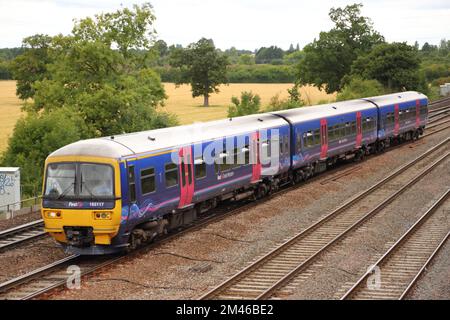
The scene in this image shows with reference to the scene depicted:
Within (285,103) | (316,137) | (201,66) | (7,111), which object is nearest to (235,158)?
(316,137)

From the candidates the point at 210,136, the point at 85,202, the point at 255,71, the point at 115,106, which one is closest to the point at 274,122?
the point at 210,136

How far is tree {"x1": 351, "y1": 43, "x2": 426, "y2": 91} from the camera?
69875 mm

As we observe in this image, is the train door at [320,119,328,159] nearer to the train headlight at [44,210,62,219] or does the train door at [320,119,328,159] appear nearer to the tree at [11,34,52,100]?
the train headlight at [44,210,62,219]

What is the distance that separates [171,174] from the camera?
1941 centimetres

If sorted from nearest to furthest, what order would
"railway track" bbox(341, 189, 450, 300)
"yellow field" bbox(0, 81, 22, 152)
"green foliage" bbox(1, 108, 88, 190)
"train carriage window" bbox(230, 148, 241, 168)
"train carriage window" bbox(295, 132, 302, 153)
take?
"railway track" bbox(341, 189, 450, 300)
"train carriage window" bbox(230, 148, 241, 168)
"train carriage window" bbox(295, 132, 302, 153)
"green foliage" bbox(1, 108, 88, 190)
"yellow field" bbox(0, 81, 22, 152)

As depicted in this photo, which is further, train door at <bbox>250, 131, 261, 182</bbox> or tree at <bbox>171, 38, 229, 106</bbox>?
tree at <bbox>171, 38, 229, 106</bbox>

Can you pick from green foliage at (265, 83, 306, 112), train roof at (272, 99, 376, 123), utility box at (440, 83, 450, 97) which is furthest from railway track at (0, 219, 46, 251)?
utility box at (440, 83, 450, 97)

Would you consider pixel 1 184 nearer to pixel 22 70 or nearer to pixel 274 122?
pixel 274 122

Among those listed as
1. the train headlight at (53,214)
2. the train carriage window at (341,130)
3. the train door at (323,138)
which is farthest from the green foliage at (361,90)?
the train headlight at (53,214)

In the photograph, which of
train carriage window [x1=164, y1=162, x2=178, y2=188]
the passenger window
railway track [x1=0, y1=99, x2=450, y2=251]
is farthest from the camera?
railway track [x1=0, y1=99, x2=450, y2=251]

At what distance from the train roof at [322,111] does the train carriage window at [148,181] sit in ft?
35.8

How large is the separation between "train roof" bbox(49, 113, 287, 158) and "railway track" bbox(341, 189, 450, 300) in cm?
638

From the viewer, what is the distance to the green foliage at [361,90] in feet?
204

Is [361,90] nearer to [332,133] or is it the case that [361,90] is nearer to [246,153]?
[332,133]
